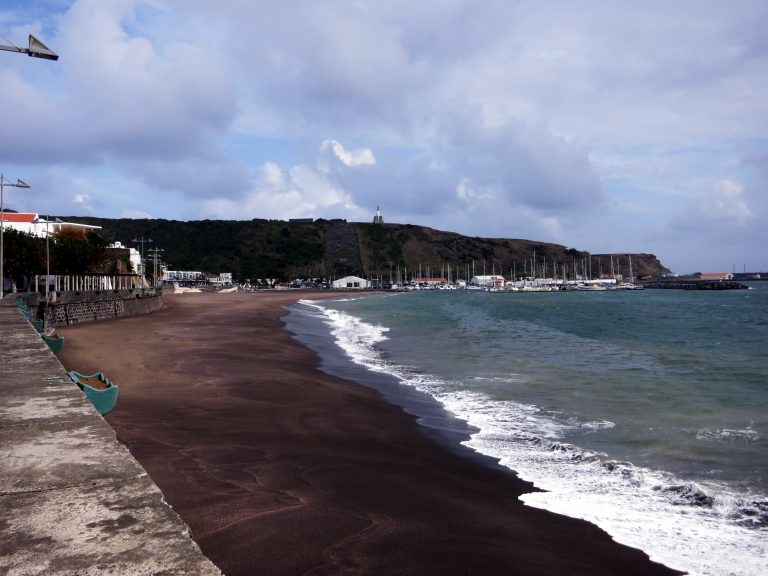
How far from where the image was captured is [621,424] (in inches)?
413

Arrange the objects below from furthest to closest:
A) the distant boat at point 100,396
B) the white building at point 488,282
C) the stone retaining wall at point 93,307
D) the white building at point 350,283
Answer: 1. the white building at point 350,283
2. the white building at point 488,282
3. the stone retaining wall at point 93,307
4. the distant boat at point 100,396

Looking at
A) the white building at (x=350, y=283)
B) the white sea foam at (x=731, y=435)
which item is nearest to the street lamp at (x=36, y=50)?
the white sea foam at (x=731, y=435)

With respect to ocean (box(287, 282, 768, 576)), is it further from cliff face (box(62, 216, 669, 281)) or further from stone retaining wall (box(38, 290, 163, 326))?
cliff face (box(62, 216, 669, 281))

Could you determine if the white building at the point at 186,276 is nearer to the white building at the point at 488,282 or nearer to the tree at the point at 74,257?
the white building at the point at 488,282

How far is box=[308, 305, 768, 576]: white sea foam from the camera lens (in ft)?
17.9

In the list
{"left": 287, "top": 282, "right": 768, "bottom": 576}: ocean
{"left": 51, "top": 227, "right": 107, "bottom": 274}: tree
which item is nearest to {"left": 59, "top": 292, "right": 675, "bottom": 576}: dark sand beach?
{"left": 287, "top": 282, "right": 768, "bottom": 576}: ocean

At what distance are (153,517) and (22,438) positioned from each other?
7.40ft

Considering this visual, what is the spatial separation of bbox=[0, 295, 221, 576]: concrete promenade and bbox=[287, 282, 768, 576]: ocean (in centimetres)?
445

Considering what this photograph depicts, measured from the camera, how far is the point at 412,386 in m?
14.3

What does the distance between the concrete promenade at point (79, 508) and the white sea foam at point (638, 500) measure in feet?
14.5

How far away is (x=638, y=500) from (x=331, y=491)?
3.47m

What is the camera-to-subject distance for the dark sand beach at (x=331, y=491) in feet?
16.5

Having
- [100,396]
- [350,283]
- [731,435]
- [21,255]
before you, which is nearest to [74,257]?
[21,255]

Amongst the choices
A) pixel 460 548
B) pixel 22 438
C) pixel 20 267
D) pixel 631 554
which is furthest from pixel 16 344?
pixel 20 267
